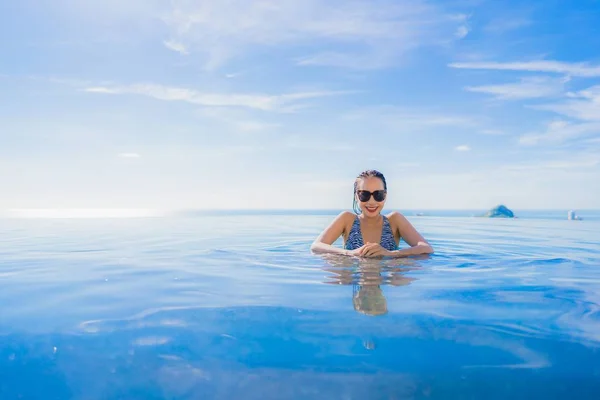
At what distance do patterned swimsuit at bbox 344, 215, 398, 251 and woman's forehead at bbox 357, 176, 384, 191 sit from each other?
2.55 ft

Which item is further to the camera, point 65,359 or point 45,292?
point 45,292

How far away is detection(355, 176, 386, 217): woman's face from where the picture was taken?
7.58 m

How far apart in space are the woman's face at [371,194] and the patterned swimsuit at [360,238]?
0.48 m

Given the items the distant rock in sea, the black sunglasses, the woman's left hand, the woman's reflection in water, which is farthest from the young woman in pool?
the distant rock in sea

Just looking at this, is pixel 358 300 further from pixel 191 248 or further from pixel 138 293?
pixel 191 248

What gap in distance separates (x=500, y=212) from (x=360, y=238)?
28979 mm

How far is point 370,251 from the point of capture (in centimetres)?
681

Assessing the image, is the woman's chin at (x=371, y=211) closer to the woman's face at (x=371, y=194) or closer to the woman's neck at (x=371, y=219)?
the woman's face at (x=371, y=194)

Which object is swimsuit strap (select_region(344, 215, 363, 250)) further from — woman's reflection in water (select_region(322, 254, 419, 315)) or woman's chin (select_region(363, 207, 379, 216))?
woman's reflection in water (select_region(322, 254, 419, 315))

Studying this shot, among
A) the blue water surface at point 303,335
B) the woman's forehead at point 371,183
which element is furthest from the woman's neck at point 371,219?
the blue water surface at point 303,335

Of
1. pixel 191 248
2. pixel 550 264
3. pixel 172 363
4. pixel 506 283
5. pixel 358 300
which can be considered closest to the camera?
pixel 172 363

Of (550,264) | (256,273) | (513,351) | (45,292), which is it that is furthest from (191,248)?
(513,351)

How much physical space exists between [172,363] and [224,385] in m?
0.46

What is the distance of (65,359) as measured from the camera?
9.67ft
